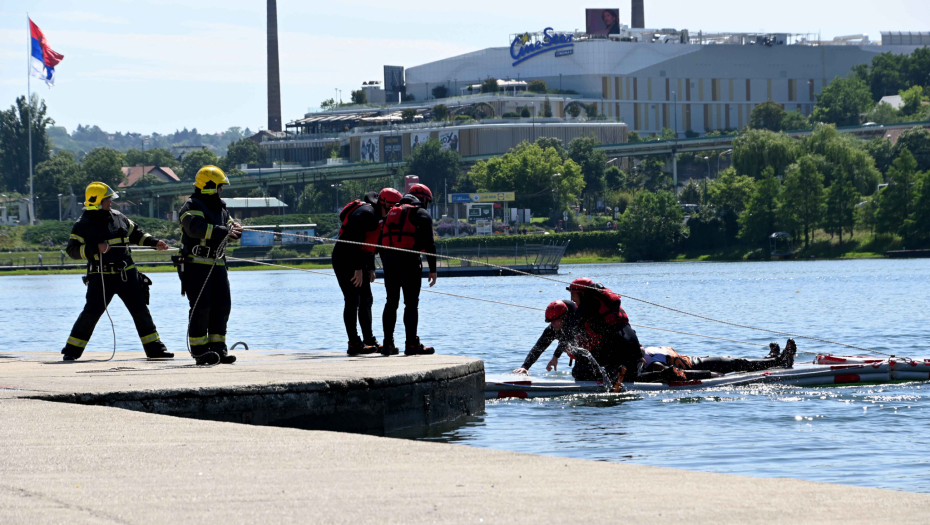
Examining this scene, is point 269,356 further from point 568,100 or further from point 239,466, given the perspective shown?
point 568,100

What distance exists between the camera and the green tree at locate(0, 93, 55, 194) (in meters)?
189

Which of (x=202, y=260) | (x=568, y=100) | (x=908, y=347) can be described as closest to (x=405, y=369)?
(x=202, y=260)

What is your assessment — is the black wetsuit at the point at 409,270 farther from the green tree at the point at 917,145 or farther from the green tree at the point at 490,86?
the green tree at the point at 490,86

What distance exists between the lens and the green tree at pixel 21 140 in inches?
7426

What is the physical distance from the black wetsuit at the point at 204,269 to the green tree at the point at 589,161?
134 meters

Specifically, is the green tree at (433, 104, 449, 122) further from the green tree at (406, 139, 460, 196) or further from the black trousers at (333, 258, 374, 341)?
the black trousers at (333, 258, 374, 341)

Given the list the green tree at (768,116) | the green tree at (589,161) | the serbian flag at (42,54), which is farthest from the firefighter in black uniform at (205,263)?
the green tree at (768,116)

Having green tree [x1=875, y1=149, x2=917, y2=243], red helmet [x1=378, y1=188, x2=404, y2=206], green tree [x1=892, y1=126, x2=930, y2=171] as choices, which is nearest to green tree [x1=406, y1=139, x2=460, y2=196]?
green tree [x1=892, y1=126, x2=930, y2=171]

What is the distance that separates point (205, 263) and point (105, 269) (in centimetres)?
150

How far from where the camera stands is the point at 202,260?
38.8ft

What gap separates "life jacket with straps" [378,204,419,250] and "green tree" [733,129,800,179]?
10305cm

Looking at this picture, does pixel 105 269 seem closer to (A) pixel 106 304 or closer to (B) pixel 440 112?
(A) pixel 106 304

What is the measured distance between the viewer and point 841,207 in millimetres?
98750

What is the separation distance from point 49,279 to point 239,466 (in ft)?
330
